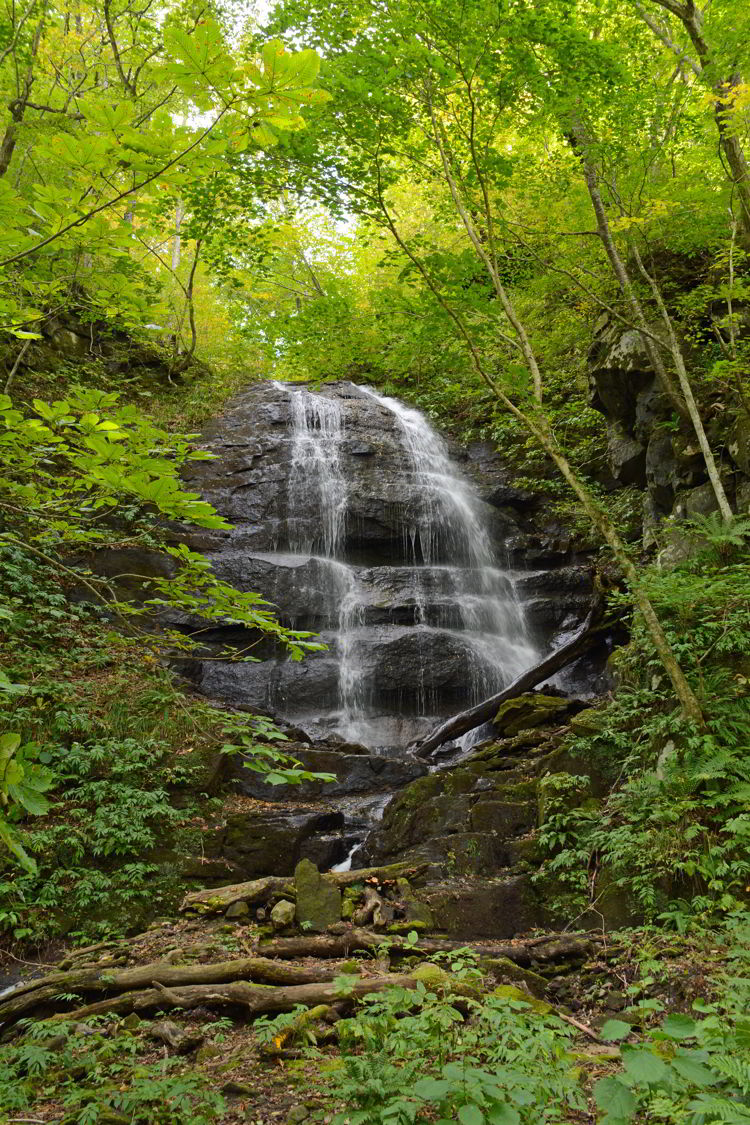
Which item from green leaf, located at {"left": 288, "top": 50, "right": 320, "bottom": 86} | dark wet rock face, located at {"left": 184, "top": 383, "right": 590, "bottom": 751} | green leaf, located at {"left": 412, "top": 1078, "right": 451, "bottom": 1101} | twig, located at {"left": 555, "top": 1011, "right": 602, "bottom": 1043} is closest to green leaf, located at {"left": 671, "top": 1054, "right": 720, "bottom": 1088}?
green leaf, located at {"left": 412, "top": 1078, "right": 451, "bottom": 1101}

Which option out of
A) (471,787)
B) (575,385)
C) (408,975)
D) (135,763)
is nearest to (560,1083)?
(408,975)

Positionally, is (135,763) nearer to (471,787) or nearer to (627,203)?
(471,787)

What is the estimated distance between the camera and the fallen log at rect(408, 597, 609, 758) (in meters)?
9.05

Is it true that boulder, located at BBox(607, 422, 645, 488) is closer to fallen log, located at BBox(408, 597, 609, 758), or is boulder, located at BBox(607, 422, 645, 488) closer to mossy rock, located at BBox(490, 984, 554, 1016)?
fallen log, located at BBox(408, 597, 609, 758)

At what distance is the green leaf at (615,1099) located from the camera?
5.61ft

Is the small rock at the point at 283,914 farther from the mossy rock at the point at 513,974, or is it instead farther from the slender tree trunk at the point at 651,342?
the slender tree trunk at the point at 651,342

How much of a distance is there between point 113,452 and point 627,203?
27.8 feet

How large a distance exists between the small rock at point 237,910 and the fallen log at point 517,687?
4516 mm

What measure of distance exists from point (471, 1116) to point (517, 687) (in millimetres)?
7661

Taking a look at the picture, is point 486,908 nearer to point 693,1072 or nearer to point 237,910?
point 237,910

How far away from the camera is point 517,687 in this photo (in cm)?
922

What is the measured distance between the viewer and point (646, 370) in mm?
9125

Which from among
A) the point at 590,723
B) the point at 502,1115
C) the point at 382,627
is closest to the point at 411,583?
the point at 382,627

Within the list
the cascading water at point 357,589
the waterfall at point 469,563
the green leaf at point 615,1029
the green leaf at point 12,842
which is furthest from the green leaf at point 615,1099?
the waterfall at point 469,563
